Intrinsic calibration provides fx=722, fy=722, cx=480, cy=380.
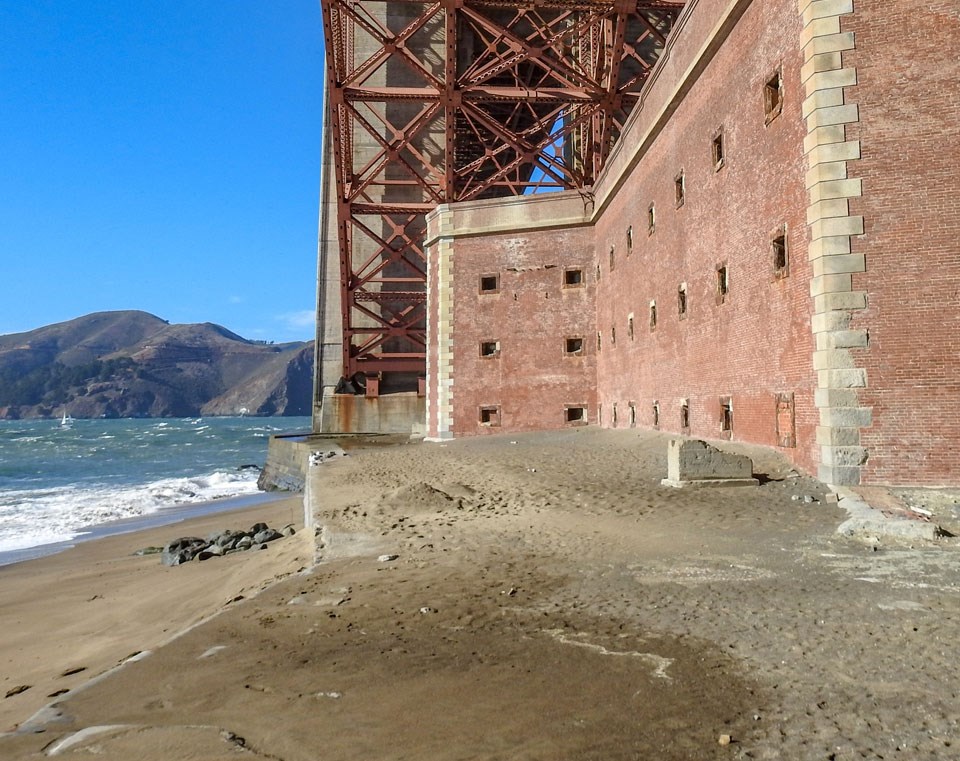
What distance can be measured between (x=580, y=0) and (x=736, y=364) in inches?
733

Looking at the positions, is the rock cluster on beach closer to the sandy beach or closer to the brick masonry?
the sandy beach

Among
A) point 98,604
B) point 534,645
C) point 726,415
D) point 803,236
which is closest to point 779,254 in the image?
point 803,236

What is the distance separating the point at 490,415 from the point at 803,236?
14571mm

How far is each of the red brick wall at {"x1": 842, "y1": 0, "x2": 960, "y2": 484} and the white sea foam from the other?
1834 centimetres

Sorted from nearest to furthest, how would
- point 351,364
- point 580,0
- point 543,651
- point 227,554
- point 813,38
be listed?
point 543,651 → point 813,38 → point 227,554 → point 580,0 → point 351,364

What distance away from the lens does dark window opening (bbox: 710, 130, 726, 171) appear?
561 inches

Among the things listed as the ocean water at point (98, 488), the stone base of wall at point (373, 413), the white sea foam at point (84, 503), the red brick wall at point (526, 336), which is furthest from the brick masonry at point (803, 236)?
the white sea foam at point (84, 503)

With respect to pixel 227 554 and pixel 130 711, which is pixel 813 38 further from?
pixel 227 554

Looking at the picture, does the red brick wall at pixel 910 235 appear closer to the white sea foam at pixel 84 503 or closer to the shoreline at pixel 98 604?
the shoreline at pixel 98 604

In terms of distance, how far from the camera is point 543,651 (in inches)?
183

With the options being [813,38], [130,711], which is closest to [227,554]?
[130,711]

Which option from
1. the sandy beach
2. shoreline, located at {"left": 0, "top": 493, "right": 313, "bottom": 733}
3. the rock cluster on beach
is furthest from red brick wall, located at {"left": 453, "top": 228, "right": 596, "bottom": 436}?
the sandy beach

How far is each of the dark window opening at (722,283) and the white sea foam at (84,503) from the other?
1657 centimetres

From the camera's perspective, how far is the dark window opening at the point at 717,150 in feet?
46.8
